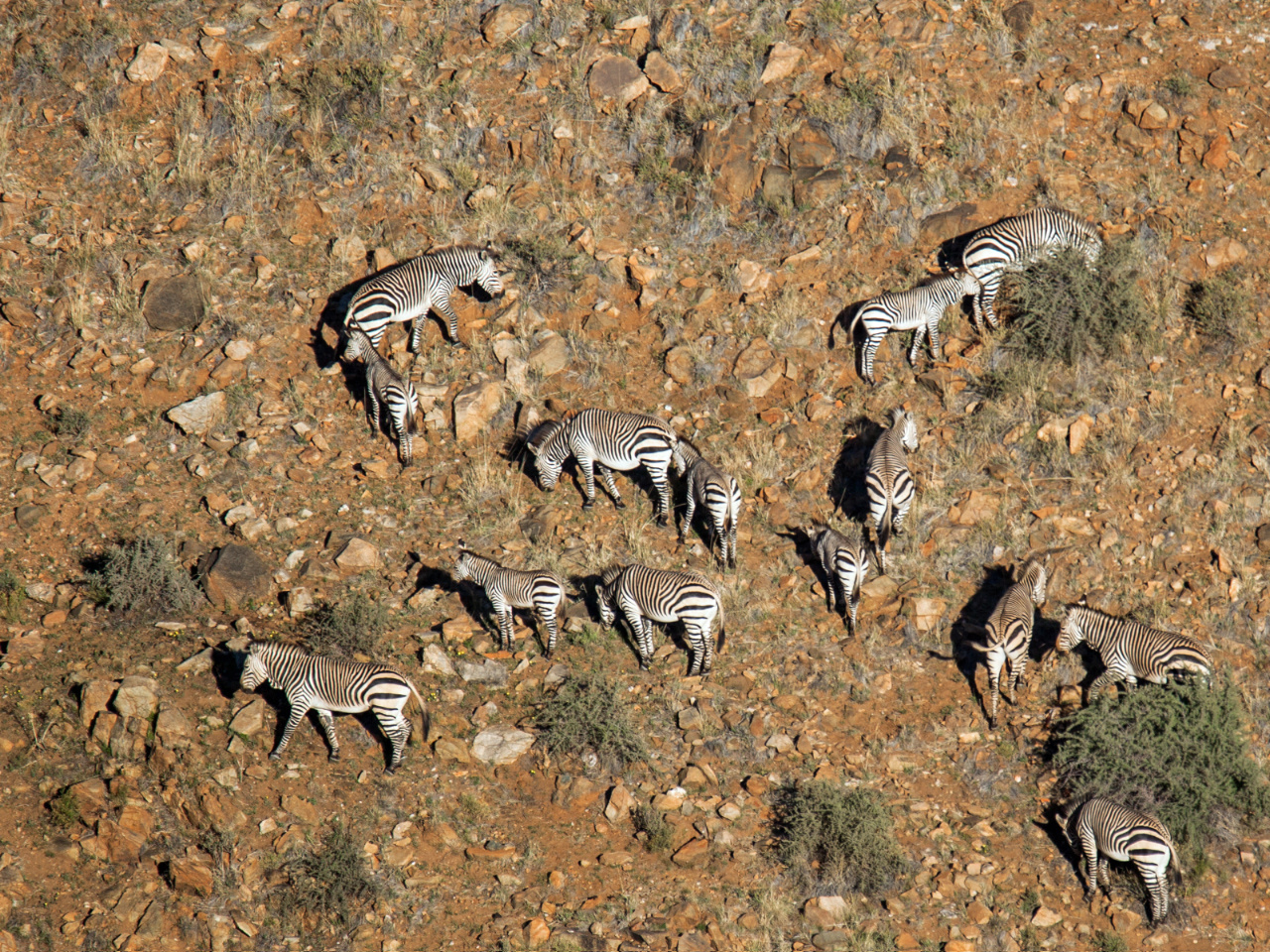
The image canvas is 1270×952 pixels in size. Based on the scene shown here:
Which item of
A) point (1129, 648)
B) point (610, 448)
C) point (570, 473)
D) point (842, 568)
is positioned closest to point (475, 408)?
point (570, 473)

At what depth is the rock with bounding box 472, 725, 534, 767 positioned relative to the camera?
11727 mm

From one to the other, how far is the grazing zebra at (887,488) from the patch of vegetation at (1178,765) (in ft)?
9.67

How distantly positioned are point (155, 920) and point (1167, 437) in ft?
39.3

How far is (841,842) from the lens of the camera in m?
10.9

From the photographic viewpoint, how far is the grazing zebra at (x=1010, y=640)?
11.8m

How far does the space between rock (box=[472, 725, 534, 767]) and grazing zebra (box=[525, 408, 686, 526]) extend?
3276mm

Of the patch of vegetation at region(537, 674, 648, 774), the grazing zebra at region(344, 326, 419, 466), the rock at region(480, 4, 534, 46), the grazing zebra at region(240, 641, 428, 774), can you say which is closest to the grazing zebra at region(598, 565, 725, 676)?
the patch of vegetation at region(537, 674, 648, 774)

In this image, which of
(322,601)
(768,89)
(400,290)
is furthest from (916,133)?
(322,601)

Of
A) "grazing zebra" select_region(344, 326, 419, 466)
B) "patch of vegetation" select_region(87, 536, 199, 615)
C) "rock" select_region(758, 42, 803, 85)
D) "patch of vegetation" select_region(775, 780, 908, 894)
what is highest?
"rock" select_region(758, 42, 803, 85)

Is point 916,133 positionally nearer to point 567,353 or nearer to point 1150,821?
point 567,353

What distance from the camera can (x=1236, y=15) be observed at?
58.7ft

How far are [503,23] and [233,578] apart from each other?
10451mm

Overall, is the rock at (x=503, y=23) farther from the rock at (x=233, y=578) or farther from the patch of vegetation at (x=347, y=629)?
the patch of vegetation at (x=347, y=629)

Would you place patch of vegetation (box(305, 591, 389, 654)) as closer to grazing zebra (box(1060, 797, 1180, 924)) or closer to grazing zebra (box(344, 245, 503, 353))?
grazing zebra (box(344, 245, 503, 353))
